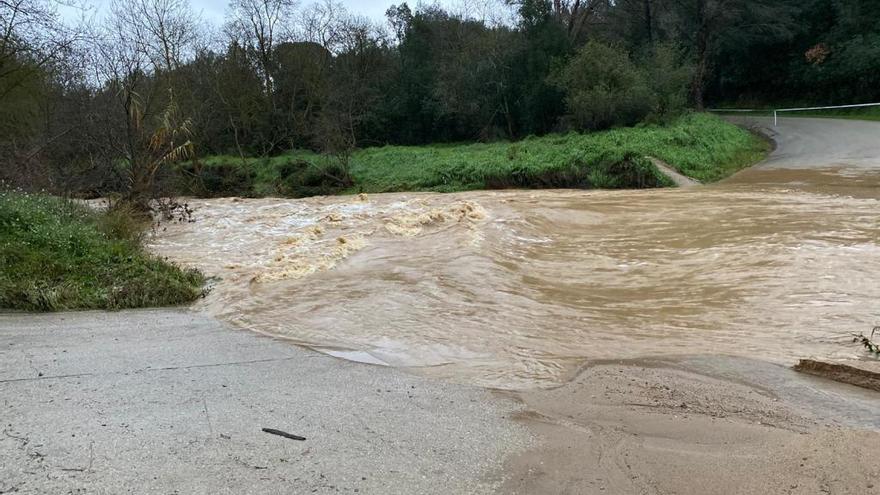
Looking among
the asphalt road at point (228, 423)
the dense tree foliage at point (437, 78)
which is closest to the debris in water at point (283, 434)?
the asphalt road at point (228, 423)

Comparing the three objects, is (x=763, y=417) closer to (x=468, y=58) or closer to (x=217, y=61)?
(x=468, y=58)

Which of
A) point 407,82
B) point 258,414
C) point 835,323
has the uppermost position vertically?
point 407,82

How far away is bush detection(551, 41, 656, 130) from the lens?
30172 millimetres

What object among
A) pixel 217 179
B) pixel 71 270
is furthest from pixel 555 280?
pixel 217 179

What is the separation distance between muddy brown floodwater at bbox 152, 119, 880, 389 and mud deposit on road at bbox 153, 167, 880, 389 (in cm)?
4

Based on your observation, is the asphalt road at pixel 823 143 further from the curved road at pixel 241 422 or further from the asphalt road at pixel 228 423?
the asphalt road at pixel 228 423

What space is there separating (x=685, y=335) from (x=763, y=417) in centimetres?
233

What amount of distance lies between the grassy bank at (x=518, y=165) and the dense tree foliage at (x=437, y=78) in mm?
1639

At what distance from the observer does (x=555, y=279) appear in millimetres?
10352

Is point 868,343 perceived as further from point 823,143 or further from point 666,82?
point 666,82

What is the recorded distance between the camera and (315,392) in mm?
5531

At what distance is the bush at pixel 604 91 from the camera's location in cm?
3017

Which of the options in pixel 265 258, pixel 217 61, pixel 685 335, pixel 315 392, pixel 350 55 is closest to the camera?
pixel 315 392

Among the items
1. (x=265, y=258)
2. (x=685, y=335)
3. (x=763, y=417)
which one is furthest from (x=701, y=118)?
(x=763, y=417)
